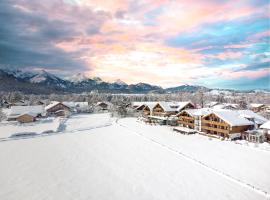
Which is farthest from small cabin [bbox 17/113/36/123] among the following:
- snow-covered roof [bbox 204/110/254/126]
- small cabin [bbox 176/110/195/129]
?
snow-covered roof [bbox 204/110/254/126]

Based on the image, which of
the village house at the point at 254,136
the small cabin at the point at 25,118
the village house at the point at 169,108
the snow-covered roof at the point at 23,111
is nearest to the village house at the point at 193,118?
the village house at the point at 169,108

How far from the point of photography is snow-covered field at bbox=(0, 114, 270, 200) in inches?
848

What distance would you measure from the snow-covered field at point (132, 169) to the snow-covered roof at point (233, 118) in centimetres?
508

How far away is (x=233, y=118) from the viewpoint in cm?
4659

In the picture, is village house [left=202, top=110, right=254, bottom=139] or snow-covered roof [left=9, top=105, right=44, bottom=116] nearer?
village house [left=202, top=110, right=254, bottom=139]

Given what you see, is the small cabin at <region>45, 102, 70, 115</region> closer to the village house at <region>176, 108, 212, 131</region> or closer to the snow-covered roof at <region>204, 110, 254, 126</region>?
the village house at <region>176, 108, 212, 131</region>

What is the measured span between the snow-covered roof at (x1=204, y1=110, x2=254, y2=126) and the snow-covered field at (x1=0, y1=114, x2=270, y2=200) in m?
5.08

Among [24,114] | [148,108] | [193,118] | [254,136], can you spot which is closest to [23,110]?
[24,114]

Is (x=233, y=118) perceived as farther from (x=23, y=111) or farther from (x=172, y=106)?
(x=23, y=111)

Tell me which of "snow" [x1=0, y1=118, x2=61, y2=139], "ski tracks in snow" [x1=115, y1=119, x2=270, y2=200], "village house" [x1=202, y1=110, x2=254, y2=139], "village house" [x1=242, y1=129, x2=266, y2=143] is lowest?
"ski tracks in snow" [x1=115, y1=119, x2=270, y2=200]

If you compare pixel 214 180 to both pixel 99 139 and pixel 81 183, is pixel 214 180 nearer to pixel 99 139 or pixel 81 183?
pixel 81 183

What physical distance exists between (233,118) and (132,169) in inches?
1130

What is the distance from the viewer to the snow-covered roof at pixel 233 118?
44844 millimetres

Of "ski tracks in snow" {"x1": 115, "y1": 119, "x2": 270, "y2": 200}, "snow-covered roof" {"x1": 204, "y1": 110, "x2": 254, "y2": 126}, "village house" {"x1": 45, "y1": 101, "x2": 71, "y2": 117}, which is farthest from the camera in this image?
"village house" {"x1": 45, "y1": 101, "x2": 71, "y2": 117}
